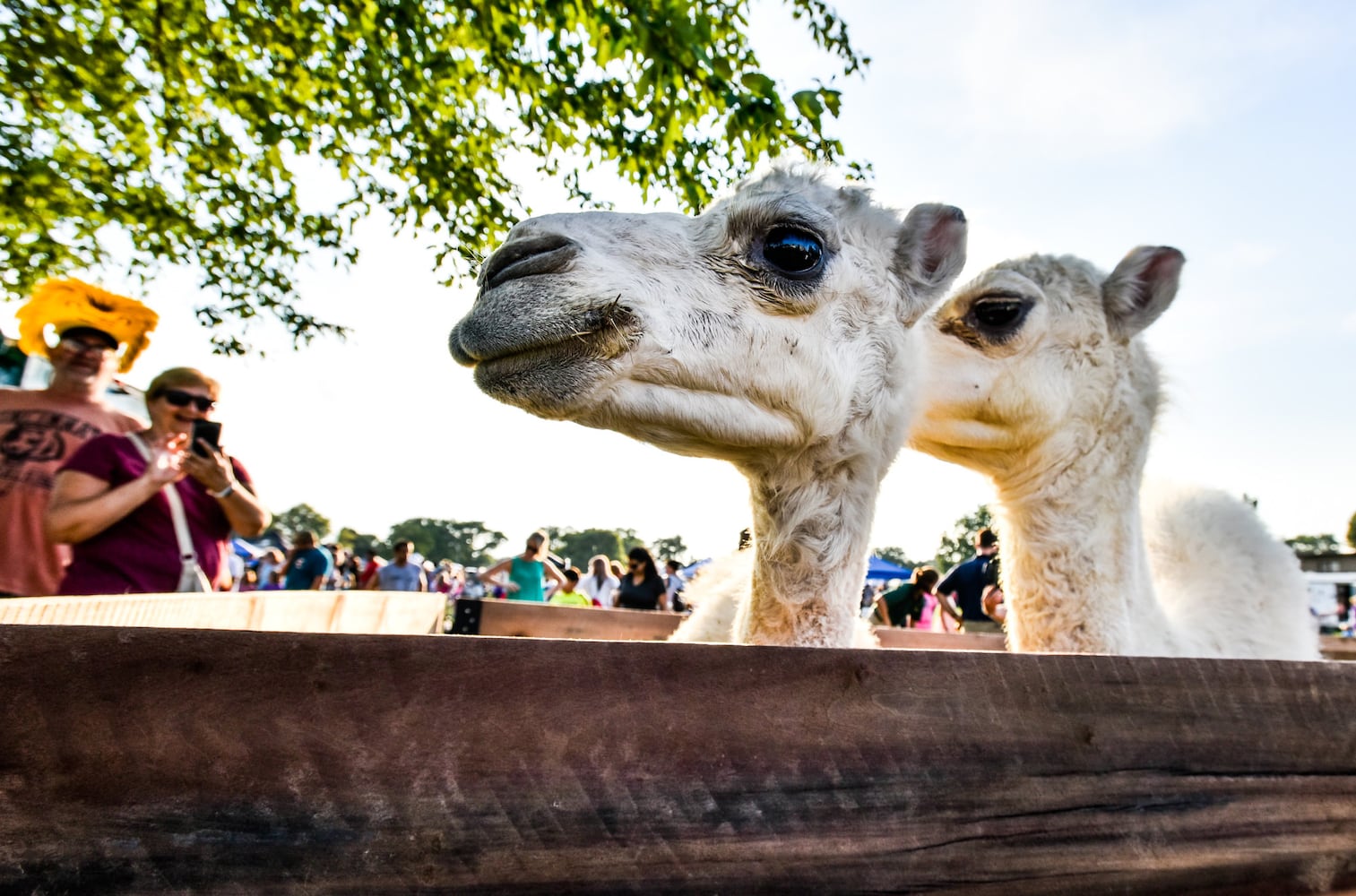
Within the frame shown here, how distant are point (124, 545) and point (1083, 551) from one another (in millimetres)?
3342

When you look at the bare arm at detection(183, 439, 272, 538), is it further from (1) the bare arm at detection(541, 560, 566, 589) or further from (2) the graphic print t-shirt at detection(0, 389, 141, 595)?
(1) the bare arm at detection(541, 560, 566, 589)

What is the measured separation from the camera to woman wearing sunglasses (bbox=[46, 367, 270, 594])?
2.89 m

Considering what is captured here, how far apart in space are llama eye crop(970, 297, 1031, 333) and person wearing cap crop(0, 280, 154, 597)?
→ 11.5ft

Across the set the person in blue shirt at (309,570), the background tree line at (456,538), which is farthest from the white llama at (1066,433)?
the background tree line at (456,538)

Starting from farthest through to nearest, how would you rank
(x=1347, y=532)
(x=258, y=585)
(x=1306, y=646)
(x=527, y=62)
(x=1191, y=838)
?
(x=1347, y=532)
(x=258, y=585)
(x=527, y=62)
(x=1306, y=646)
(x=1191, y=838)

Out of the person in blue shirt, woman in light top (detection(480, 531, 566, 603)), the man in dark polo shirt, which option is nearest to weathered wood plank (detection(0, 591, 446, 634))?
the man in dark polo shirt

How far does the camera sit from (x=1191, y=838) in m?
1.07


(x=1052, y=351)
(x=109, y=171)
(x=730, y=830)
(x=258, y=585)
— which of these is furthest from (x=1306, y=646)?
(x=258, y=585)

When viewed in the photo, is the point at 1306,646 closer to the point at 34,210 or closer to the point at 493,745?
the point at 493,745

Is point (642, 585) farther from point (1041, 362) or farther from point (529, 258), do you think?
point (529, 258)

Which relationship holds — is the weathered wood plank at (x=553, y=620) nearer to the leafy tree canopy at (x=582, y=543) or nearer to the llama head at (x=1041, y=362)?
the llama head at (x=1041, y=362)

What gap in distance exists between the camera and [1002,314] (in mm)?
→ 3033

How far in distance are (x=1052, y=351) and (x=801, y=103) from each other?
4.75 ft

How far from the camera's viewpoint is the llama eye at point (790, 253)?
6.92ft
